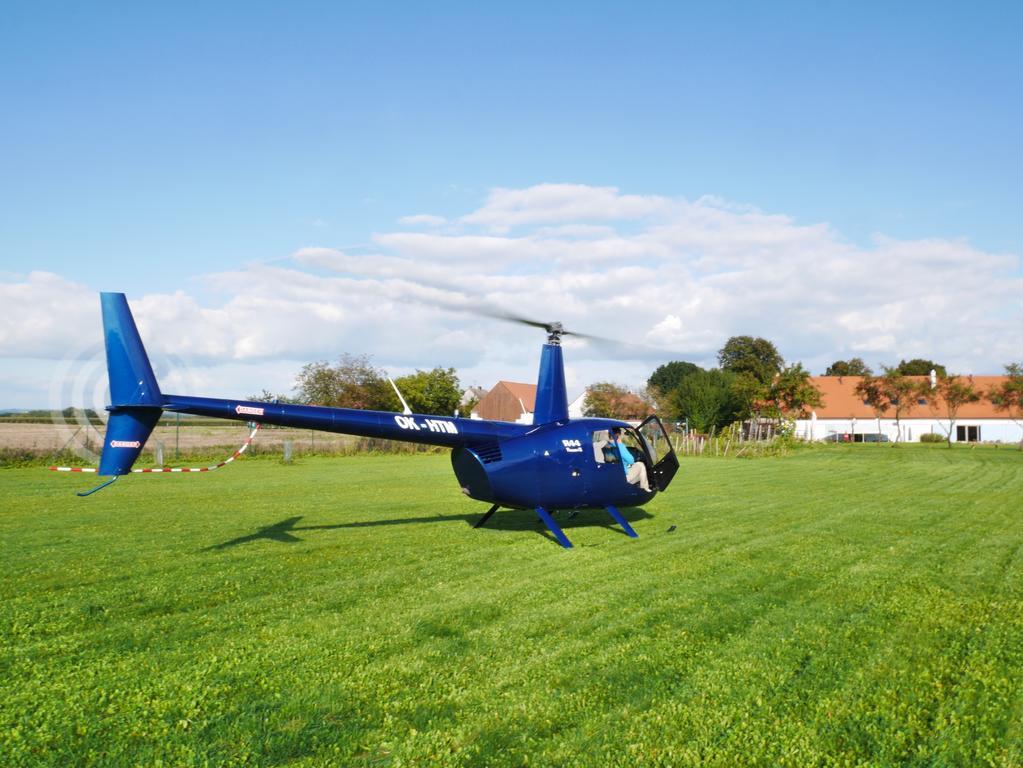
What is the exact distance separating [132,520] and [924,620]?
43.8 ft

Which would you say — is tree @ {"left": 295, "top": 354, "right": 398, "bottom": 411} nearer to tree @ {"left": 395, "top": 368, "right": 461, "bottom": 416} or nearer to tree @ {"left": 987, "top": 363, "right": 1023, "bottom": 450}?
tree @ {"left": 395, "top": 368, "right": 461, "bottom": 416}

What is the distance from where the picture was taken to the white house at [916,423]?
72438 mm

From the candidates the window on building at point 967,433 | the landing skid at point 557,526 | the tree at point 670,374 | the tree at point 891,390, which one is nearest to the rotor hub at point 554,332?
the landing skid at point 557,526

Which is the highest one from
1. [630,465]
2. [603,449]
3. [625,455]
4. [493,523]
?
[603,449]

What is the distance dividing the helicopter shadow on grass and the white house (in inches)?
2518

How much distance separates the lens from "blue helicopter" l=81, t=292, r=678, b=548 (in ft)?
30.4

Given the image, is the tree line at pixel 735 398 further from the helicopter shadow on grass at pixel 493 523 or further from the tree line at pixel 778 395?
the helicopter shadow on grass at pixel 493 523

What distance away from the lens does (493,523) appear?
13.1 metres

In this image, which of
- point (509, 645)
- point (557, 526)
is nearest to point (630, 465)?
point (557, 526)

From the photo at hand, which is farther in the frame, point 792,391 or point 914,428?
point 914,428

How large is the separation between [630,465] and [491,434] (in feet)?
8.46

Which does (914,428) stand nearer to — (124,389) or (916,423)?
(916,423)

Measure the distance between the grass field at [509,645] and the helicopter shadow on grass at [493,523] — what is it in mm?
161

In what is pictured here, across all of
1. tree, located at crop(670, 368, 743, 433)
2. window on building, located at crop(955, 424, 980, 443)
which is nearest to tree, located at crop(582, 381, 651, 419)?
tree, located at crop(670, 368, 743, 433)
